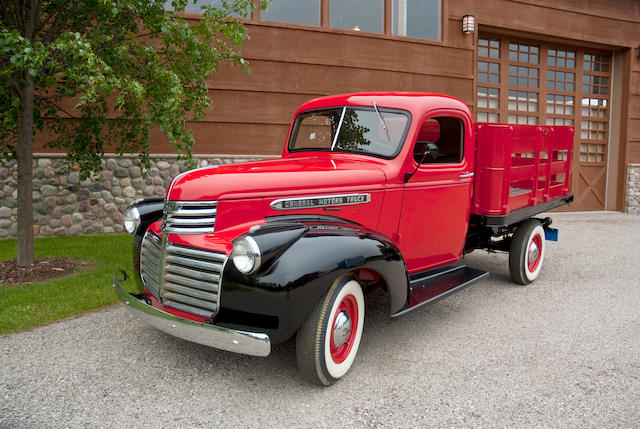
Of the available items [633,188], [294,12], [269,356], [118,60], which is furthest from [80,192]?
[633,188]

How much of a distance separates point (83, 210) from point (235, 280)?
5972mm

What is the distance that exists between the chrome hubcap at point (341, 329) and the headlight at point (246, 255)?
703 mm

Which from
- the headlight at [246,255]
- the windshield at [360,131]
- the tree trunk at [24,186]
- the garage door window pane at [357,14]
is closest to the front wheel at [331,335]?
the headlight at [246,255]

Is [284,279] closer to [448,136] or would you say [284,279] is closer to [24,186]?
[448,136]

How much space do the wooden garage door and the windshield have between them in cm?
751

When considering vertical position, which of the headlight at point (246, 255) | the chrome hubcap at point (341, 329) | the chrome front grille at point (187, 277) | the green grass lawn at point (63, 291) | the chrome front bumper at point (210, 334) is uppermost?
the headlight at point (246, 255)

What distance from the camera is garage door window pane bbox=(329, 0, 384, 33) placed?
29.5ft

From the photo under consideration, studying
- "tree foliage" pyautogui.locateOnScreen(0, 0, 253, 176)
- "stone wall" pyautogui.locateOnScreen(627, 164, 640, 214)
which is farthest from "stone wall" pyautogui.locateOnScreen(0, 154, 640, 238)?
"stone wall" pyautogui.locateOnScreen(627, 164, 640, 214)

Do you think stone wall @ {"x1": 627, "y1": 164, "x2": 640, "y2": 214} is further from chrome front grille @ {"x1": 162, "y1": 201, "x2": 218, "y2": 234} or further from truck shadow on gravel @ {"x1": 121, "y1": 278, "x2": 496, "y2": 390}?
chrome front grille @ {"x1": 162, "y1": 201, "x2": 218, "y2": 234}

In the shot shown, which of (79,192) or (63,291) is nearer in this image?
(63,291)

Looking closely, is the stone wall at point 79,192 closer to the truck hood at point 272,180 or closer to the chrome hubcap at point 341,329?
the truck hood at point 272,180

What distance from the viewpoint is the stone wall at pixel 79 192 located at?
7.32m

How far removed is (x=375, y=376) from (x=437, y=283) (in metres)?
1.17

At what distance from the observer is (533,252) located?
17.9ft
